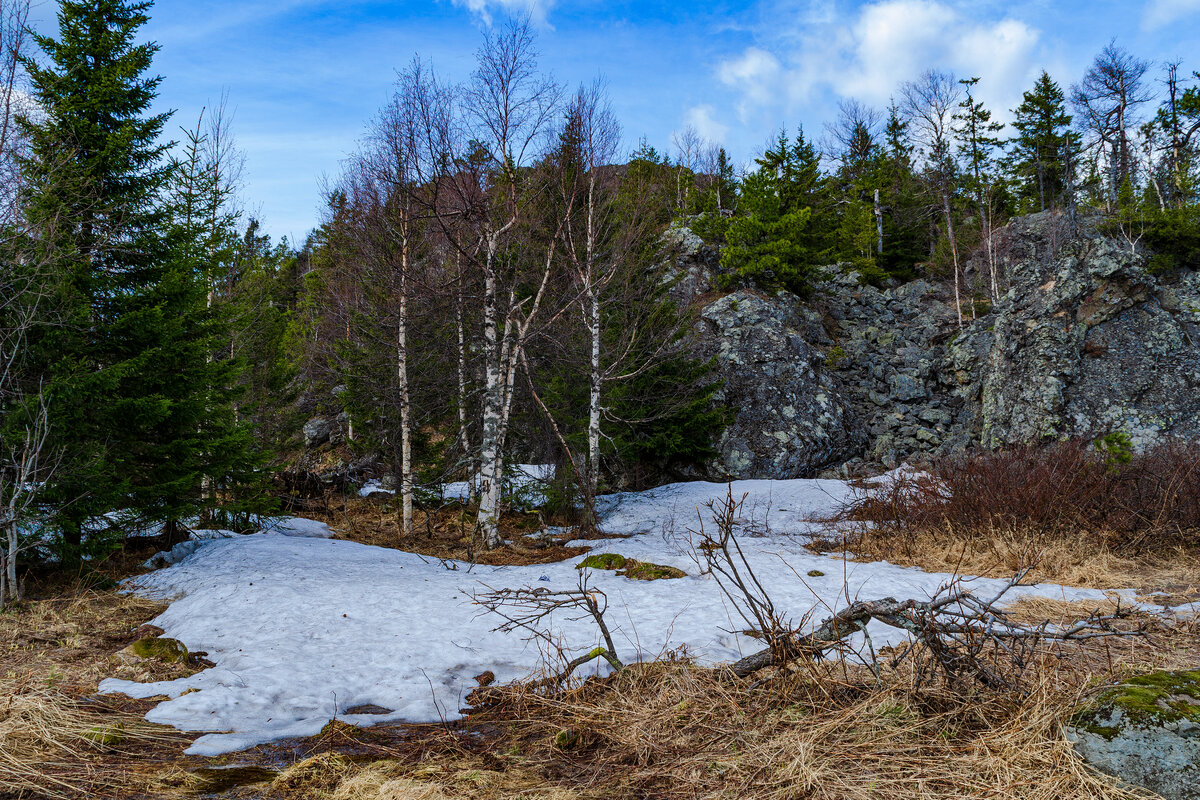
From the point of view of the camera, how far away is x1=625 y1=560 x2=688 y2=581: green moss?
7625 millimetres

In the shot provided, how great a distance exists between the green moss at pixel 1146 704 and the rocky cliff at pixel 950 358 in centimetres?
1131

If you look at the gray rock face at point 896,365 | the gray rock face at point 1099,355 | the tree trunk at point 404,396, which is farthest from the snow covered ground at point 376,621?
the gray rock face at point 896,365

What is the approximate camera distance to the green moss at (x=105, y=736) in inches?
128

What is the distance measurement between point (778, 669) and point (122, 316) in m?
8.69

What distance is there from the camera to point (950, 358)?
68.6ft

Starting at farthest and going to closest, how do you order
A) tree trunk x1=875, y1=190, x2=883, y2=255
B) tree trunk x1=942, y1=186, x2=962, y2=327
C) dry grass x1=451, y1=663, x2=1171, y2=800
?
1. tree trunk x1=875, y1=190, x2=883, y2=255
2. tree trunk x1=942, y1=186, x2=962, y2=327
3. dry grass x1=451, y1=663, x2=1171, y2=800

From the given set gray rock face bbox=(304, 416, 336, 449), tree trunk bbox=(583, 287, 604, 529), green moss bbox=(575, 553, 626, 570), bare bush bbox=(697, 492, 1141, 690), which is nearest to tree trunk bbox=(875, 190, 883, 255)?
tree trunk bbox=(583, 287, 604, 529)

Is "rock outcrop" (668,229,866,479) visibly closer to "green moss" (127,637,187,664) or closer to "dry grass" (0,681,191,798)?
"green moss" (127,637,187,664)

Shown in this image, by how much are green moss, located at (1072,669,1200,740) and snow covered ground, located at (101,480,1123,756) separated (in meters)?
1.65

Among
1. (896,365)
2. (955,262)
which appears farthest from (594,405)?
(955,262)

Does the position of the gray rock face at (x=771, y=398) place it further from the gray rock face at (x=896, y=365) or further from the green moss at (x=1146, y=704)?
the green moss at (x=1146, y=704)

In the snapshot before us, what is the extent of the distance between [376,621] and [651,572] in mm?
3349

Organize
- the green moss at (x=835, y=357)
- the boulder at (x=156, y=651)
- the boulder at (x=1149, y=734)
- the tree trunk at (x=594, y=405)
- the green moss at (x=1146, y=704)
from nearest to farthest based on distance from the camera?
the boulder at (x=1149, y=734), the green moss at (x=1146, y=704), the boulder at (x=156, y=651), the tree trunk at (x=594, y=405), the green moss at (x=835, y=357)

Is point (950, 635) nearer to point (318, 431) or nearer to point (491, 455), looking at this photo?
point (491, 455)
